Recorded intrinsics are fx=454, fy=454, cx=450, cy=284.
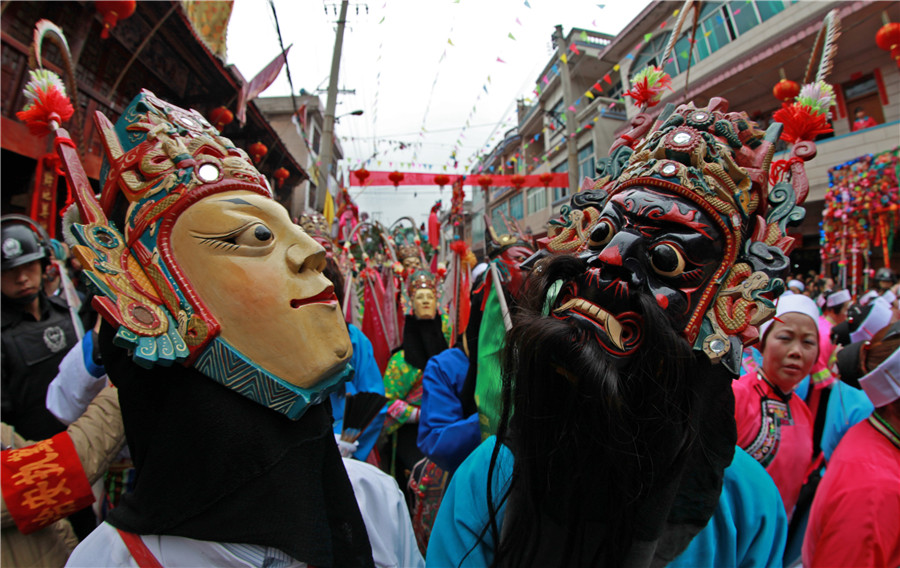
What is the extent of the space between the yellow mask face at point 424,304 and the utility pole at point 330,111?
12.4 feet

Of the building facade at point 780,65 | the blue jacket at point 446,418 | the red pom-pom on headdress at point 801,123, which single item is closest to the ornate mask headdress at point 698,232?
the red pom-pom on headdress at point 801,123

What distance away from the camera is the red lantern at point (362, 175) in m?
8.51

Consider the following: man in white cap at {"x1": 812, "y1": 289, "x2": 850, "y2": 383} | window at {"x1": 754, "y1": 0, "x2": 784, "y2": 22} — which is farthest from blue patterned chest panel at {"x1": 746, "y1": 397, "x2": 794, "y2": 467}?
window at {"x1": 754, "y1": 0, "x2": 784, "y2": 22}

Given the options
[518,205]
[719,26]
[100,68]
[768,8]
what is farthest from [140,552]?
[518,205]

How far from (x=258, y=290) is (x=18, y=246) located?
2.36m

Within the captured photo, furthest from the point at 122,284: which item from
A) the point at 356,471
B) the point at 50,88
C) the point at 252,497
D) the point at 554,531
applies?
the point at 554,531

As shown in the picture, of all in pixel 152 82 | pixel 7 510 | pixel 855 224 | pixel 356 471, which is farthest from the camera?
pixel 855 224

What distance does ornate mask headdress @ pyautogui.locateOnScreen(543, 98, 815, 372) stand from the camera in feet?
3.79

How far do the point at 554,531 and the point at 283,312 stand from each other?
0.94 metres

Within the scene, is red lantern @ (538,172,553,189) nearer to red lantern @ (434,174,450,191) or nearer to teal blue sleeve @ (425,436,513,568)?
red lantern @ (434,174,450,191)

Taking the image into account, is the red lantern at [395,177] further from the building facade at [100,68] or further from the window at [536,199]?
the window at [536,199]

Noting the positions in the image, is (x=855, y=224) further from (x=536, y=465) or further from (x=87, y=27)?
(x=87, y=27)

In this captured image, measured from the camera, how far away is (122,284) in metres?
1.26

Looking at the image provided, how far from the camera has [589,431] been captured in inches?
41.6
